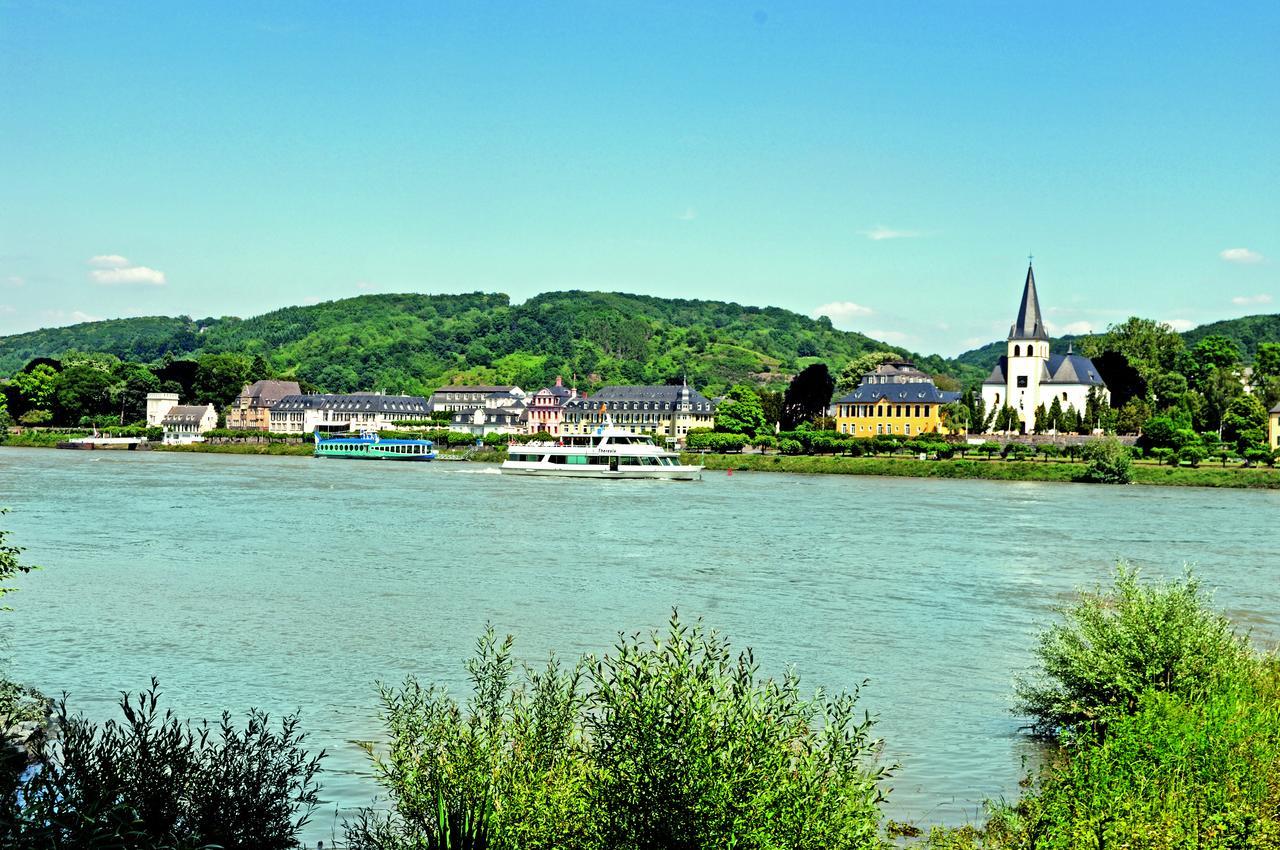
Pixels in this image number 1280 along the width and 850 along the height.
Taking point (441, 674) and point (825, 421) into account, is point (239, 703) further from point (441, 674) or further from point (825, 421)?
point (825, 421)

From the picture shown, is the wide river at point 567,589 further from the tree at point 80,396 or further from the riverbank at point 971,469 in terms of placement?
the tree at point 80,396

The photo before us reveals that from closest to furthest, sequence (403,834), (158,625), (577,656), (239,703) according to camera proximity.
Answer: (403,834)
(239,703)
(577,656)
(158,625)

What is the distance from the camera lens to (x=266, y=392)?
149125 millimetres

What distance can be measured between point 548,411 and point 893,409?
4869 cm

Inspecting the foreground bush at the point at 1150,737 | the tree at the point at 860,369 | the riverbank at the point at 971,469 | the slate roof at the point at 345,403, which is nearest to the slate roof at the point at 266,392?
the slate roof at the point at 345,403

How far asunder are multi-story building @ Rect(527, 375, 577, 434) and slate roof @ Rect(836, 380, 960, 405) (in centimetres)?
4169

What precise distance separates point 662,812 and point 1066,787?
4188mm

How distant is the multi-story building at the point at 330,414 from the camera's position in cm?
14575

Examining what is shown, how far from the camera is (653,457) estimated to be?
8269 cm

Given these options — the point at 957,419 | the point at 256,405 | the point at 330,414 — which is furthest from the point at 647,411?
the point at 256,405

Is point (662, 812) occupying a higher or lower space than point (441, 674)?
higher

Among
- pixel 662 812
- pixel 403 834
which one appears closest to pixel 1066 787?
pixel 662 812

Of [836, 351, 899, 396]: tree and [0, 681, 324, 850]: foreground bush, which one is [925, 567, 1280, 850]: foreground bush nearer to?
[0, 681, 324, 850]: foreground bush

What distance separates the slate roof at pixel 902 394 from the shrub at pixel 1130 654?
97.3 m
